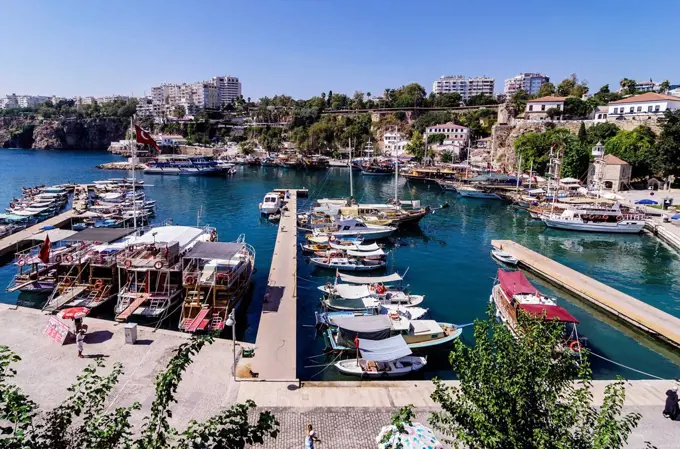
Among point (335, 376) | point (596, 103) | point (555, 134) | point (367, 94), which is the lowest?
point (335, 376)

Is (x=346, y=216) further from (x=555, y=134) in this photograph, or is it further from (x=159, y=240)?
(x=555, y=134)

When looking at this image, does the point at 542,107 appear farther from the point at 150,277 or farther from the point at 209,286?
the point at 150,277

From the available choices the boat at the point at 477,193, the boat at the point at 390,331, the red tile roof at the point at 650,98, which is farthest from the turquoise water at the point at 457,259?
the red tile roof at the point at 650,98

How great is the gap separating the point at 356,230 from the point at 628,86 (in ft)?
335

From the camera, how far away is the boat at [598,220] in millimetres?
48000

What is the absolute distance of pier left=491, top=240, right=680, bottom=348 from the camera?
23.9 metres

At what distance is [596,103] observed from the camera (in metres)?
97.7

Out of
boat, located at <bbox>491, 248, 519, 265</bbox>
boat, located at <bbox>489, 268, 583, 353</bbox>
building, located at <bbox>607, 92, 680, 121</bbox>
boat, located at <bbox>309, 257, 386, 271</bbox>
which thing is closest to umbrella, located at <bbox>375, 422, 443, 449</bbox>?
boat, located at <bbox>489, 268, 583, 353</bbox>

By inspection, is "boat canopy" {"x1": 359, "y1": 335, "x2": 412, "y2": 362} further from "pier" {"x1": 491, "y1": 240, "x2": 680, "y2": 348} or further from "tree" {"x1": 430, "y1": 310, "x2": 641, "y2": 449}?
"pier" {"x1": 491, "y1": 240, "x2": 680, "y2": 348}

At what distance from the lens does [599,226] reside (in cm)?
4884

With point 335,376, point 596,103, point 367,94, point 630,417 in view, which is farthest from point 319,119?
point 630,417

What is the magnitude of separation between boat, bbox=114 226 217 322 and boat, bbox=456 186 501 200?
172 feet

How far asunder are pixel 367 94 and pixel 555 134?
10309cm

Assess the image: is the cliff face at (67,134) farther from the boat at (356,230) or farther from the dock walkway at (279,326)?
the dock walkway at (279,326)
